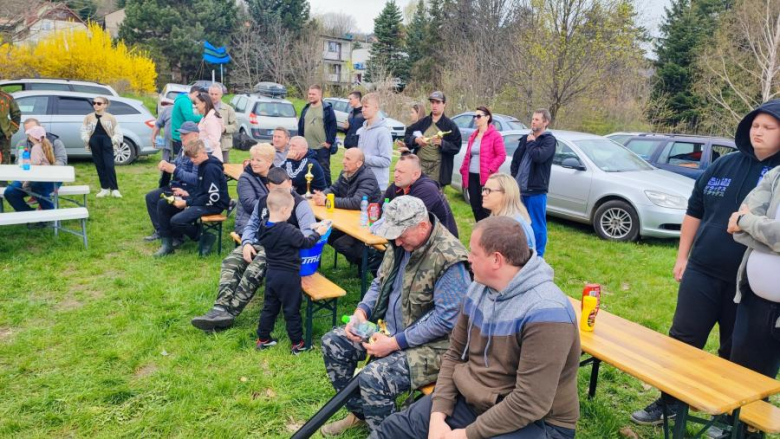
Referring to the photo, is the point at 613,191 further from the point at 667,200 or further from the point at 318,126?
the point at 318,126

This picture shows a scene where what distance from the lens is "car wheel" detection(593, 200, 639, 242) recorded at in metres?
7.41

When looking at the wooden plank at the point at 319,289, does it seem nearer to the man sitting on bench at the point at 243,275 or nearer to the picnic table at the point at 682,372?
the man sitting on bench at the point at 243,275

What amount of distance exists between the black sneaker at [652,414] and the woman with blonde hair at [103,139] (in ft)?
27.9

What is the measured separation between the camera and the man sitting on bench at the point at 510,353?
2.07 meters

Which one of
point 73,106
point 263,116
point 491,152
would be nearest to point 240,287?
point 491,152

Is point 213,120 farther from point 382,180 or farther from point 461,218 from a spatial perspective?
point 461,218

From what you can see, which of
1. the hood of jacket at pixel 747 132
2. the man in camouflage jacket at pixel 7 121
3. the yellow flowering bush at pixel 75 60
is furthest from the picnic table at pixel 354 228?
the yellow flowering bush at pixel 75 60

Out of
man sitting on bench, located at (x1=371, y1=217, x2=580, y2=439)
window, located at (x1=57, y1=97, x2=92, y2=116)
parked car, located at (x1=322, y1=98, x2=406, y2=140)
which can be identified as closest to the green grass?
man sitting on bench, located at (x1=371, y1=217, x2=580, y2=439)

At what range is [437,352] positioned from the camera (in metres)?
2.98

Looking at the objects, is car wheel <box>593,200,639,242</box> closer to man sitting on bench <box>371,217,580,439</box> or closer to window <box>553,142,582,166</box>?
window <box>553,142,582,166</box>

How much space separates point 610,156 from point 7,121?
924cm

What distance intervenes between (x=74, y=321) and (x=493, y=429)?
4.10 metres

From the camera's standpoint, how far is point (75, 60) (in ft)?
75.1

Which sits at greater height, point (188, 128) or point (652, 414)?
point (188, 128)
